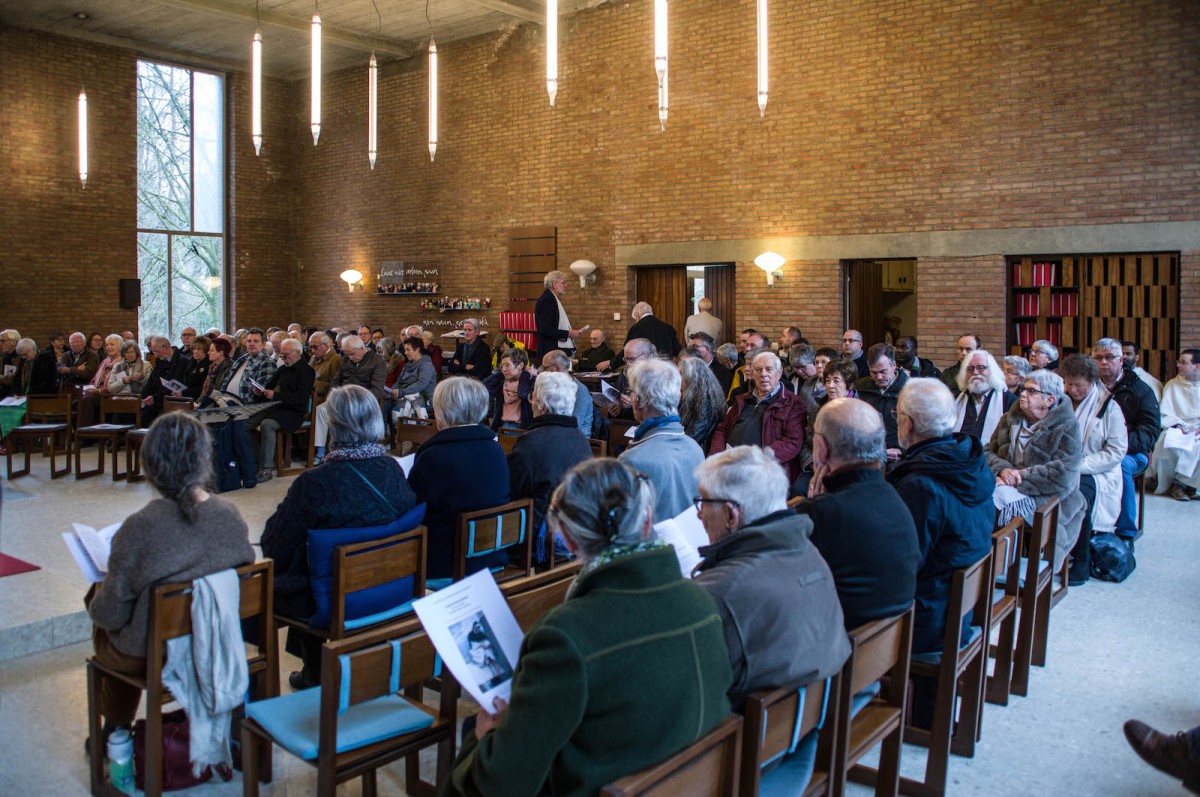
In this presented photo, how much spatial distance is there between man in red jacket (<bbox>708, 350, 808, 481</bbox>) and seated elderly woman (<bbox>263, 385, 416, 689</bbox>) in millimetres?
2588

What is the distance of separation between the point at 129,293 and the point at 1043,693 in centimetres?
1463

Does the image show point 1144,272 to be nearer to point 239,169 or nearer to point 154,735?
point 154,735

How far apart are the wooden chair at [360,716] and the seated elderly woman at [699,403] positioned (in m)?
3.55

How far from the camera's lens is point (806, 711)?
2.15 m

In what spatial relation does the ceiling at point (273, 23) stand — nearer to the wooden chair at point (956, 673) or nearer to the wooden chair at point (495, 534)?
the wooden chair at point (495, 534)

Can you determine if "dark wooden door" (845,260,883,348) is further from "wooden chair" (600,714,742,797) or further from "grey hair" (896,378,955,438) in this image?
"wooden chair" (600,714,742,797)

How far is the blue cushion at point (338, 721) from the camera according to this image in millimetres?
2332

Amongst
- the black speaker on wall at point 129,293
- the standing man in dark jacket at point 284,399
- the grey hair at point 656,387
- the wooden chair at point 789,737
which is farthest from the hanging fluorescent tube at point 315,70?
the black speaker on wall at point 129,293

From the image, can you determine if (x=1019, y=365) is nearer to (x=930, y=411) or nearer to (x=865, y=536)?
(x=930, y=411)

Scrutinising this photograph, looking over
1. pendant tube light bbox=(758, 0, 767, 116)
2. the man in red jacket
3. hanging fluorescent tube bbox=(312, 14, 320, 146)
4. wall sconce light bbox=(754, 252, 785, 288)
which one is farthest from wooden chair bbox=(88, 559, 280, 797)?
wall sconce light bbox=(754, 252, 785, 288)

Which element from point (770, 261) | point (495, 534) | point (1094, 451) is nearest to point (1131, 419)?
point (1094, 451)

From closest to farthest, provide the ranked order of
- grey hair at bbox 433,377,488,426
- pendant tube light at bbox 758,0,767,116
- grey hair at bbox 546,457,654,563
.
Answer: grey hair at bbox 546,457,654,563
grey hair at bbox 433,377,488,426
pendant tube light at bbox 758,0,767,116

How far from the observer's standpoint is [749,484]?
229cm

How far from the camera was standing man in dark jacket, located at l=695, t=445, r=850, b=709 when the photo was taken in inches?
78.7
